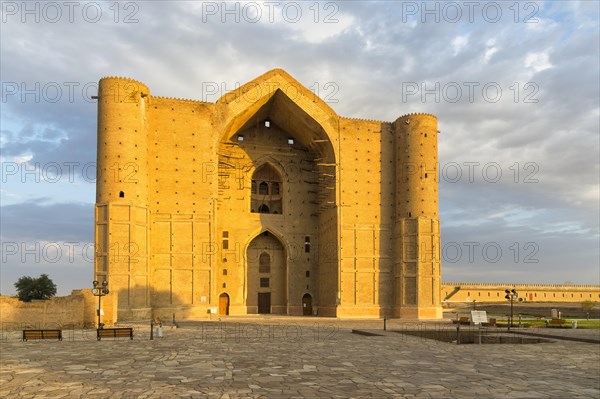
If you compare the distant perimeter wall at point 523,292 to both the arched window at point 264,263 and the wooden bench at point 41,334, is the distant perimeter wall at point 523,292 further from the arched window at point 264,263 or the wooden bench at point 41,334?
the wooden bench at point 41,334

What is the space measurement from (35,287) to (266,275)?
32.1 m

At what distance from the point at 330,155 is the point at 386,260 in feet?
30.0

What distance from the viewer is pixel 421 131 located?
134 feet

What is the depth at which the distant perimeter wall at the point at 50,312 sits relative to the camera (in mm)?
24750

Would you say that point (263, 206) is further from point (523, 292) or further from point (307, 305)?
point (523, 292)

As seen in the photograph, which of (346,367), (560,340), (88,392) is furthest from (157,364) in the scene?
(560,340)

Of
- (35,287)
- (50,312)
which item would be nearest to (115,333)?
(50,312)

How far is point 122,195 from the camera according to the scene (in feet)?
112

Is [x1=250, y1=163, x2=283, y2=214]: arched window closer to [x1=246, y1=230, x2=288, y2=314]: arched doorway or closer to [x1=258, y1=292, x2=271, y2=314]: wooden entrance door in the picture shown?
[x1=246, y1=230, x2=288, y2=314]: arched doorway

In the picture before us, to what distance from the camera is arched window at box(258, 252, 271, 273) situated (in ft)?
143

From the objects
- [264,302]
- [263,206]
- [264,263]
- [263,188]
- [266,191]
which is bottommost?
[264,302]

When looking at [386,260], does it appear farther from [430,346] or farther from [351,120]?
[430,346]

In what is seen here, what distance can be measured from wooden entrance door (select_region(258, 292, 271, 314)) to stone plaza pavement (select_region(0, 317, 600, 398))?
24552 mm

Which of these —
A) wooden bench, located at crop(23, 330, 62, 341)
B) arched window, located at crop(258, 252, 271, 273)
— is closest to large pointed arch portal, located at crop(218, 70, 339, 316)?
arched window, located at crop(258, 252, 271, 273)
